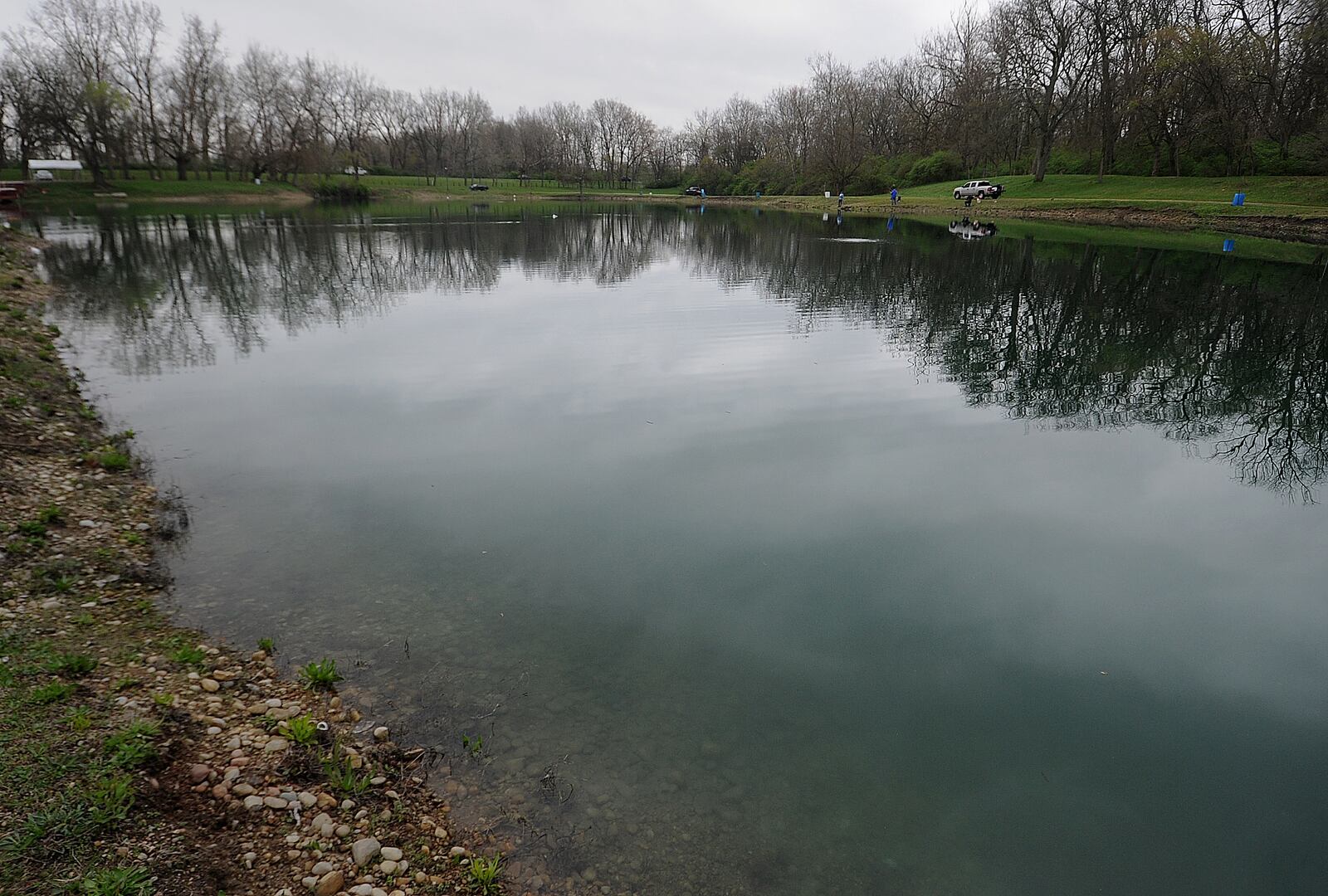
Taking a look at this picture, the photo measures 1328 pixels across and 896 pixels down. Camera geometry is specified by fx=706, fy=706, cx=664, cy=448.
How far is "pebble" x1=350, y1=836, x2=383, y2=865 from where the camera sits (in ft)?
12.5

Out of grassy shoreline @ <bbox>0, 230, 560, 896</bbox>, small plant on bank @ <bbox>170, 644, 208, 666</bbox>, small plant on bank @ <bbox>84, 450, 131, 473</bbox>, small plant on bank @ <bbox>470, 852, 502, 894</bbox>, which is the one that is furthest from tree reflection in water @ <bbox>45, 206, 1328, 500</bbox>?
small plant on bank @ <bbox>470, 852, 502, 894</bbox>

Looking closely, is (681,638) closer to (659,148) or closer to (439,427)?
(439,427)

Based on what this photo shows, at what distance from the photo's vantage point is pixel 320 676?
534 cm

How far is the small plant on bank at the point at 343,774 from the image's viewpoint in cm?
430

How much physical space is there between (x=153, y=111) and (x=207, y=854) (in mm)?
100036

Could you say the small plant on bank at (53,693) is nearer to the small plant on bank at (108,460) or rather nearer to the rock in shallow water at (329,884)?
the rock in shallow water at (329,884)

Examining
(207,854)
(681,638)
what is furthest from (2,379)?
(681,638)

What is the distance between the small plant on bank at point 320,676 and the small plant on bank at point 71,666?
135 cm

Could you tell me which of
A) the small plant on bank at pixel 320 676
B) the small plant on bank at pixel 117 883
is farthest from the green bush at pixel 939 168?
the small plant on bank at pixel 117 883

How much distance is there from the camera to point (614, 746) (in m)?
4.90

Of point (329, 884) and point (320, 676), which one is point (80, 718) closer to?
point (320, 676)

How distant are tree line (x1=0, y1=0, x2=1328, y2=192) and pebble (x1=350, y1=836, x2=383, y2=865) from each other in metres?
60.6

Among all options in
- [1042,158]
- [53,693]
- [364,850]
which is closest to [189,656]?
[53,693]

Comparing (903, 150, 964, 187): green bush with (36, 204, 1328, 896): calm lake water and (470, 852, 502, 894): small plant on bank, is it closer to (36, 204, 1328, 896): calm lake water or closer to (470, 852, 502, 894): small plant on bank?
(36, 204, 1328, 896): calm lake water
